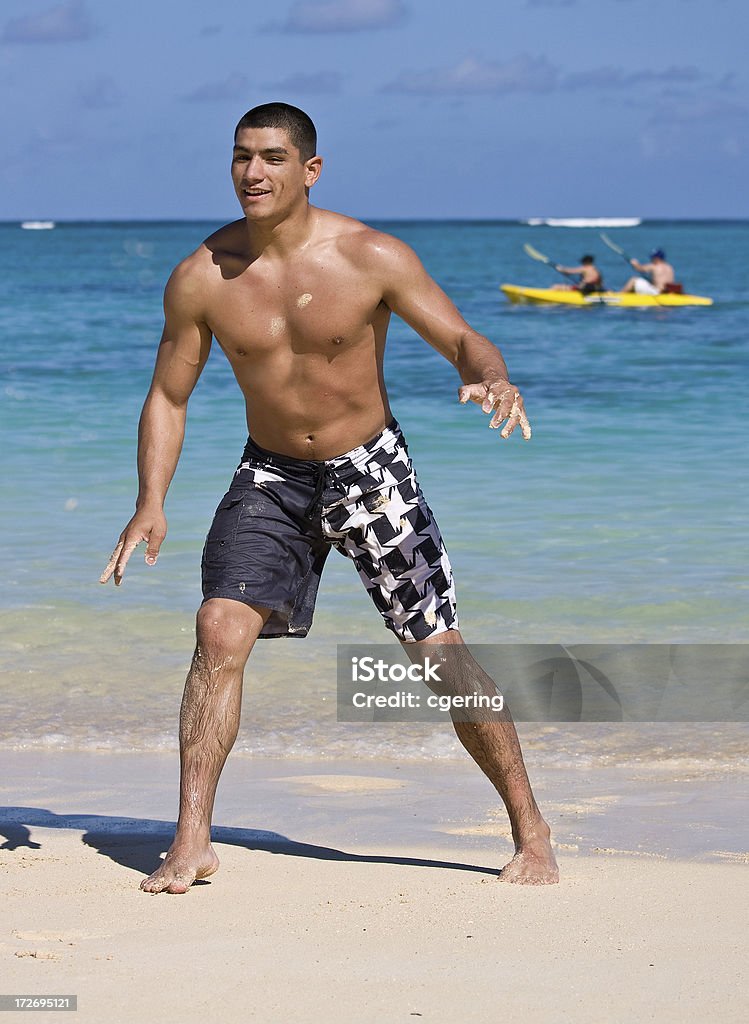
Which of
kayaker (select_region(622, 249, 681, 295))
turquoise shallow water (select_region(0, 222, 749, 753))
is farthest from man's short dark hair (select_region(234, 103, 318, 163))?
kayaker (select_region(622, 249, 681, 295))

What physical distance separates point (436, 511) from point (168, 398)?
5682 mm

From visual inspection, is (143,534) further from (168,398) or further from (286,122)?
(286,122)

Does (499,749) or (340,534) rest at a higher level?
(340,534)

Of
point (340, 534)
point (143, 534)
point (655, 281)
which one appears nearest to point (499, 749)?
point (340, 534)

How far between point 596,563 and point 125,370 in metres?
12.0

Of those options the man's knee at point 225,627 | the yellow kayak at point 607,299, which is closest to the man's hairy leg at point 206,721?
the man's knee at point 225,627

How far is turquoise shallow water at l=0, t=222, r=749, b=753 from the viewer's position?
577 cm

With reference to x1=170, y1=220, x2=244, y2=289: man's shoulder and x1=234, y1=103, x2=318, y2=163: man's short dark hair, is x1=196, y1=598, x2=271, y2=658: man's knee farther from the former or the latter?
x1=234, y1=103, x2=318, y2=163: man's short dark hair

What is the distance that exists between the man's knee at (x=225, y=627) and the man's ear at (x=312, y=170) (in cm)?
103

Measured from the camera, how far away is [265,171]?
354 cm

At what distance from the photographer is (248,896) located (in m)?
3.43

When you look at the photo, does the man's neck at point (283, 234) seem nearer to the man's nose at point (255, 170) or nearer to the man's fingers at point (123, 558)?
the man's nose at point (255, 170)

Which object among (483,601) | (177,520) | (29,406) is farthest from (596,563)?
(29,406)

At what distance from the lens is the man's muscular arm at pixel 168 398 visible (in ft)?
11.9
